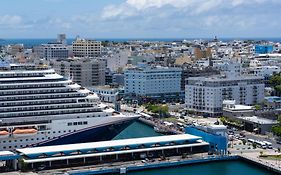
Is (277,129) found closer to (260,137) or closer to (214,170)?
(260,137)

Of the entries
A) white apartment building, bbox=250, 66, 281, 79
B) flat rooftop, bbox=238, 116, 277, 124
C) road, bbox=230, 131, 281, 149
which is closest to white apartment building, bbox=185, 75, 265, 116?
flat rooftop, bbox=238, 116, 277, 124

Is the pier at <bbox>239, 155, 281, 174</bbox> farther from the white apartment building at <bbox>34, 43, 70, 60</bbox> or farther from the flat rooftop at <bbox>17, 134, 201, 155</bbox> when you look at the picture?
the white apartment building at <bbox>34, 43, 70, 60</bbox>

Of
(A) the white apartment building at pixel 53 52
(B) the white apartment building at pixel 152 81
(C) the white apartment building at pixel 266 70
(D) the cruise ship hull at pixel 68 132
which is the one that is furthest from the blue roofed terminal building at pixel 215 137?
(A) the white apartment building at pixel 53 52

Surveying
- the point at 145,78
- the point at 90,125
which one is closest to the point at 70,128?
the point at 90,125

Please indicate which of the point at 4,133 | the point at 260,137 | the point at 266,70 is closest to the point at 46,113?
the point at 4,133

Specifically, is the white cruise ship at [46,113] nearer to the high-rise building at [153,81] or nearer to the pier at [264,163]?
the pier at [264,163]
